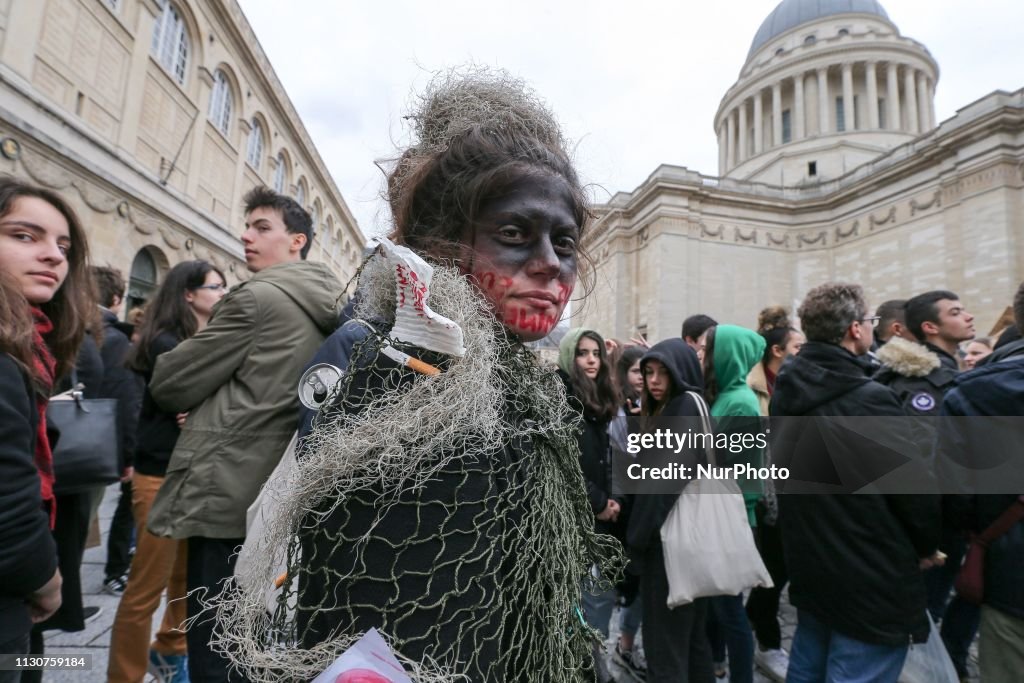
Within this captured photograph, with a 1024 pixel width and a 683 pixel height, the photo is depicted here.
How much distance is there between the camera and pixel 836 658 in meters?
2.29

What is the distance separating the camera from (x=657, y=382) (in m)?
2.93

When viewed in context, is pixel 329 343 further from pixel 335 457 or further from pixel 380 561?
pixel 380 561

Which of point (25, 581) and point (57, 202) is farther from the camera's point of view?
point (57, 202)

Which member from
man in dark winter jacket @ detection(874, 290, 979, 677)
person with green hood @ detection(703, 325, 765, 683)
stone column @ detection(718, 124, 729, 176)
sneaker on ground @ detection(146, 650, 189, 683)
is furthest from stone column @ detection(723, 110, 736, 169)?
sneaker on ground @ detection(146, 650, 189, 683)

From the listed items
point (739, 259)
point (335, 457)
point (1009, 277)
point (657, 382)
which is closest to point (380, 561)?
point (335, 457)

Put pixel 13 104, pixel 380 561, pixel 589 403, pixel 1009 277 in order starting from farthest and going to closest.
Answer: pixel 1009 277 → pixel 13 104 → pixel 589 403 → pixel 380 561

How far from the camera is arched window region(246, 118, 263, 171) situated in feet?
63.5

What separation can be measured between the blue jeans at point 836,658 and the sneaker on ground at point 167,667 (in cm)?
324

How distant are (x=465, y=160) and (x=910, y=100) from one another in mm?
46926

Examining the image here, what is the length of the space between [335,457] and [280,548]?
28cm

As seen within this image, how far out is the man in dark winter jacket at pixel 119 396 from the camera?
3344 millimetres

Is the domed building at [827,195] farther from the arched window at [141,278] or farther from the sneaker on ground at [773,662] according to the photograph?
the arched window at [141,278]

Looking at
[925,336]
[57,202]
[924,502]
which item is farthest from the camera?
[925,336]

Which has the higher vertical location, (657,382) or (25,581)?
(657,382)
